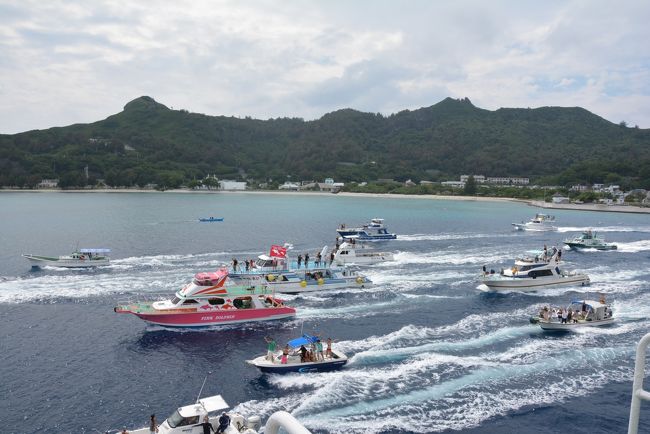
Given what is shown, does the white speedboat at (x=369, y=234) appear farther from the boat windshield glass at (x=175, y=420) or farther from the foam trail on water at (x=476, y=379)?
the boat windshield glass at (x=175, y=420)

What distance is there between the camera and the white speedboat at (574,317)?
42.3 m

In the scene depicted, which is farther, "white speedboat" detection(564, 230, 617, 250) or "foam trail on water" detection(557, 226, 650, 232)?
"foam trail on water" detection(557, 226, 650, 232)

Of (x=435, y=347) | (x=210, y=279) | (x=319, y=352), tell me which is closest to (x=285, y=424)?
(x=319, y=352)

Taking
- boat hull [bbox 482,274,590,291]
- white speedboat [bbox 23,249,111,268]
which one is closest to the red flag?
boat hull [bbox 482,274,590,291]

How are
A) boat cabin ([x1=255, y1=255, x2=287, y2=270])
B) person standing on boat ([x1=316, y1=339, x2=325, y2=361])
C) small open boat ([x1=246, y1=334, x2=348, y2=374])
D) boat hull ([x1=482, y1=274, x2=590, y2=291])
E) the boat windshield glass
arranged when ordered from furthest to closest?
boat cabin ([x1=255, y1=255, x2=287, y2=270])
boat hull ([x1=482, y1=274, x2=590, y2=291])
person standing on boat ([x1=316, y1=339, x2=325, y2=361])
small open boat ([x1=246, y1=334, x2=348, y2=374])
the boat windshield glass

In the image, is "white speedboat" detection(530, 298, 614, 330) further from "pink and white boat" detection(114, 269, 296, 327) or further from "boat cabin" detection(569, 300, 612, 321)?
"pink and white boat" detection(114, 269, 296, 327)

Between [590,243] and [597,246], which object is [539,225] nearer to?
[590,243]

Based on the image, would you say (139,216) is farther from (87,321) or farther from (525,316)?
(525,316)

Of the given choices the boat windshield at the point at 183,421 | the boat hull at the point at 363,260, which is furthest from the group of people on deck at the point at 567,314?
the boat hull at the point at 363,260

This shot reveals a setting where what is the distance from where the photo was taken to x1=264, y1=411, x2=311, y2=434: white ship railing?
4.83m

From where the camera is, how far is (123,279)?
196 ft

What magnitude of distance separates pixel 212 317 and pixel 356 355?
13878 millimetres

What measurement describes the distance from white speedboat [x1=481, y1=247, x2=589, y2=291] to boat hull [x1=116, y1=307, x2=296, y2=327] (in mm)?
24547

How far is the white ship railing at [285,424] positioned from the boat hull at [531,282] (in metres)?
54.4
